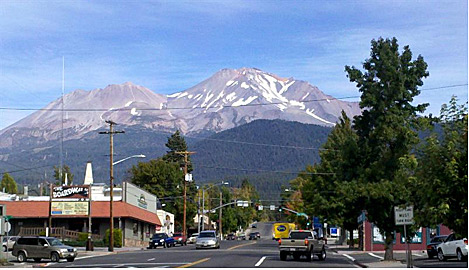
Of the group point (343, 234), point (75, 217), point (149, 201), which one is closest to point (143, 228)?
point (149, 201)

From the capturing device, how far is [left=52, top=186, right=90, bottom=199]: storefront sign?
79.1 metres

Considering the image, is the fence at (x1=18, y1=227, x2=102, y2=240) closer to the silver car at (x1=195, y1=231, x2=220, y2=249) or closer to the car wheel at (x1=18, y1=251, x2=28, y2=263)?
the silver car at (x1=195, y1=231, x2=220, y2=249)

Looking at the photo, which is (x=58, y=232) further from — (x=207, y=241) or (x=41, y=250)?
(x=41, y=250)

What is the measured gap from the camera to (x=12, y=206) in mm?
78625

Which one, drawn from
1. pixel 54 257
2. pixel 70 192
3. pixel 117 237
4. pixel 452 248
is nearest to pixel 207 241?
pixel 117 237

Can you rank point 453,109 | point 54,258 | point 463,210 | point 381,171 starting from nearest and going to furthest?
point 463,210
point 453,109
point 381,171
point 54,258

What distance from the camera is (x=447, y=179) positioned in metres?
24.1

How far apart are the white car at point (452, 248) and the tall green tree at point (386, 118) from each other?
9.54 feet

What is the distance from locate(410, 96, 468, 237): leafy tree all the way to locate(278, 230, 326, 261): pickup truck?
1656 cm

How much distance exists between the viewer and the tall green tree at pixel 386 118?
40062 mm

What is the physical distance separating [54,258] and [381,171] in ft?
67.9

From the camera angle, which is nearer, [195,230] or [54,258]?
[54,258]

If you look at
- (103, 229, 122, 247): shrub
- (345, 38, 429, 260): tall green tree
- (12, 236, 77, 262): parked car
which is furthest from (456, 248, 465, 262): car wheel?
(103, 229, 122, 247): shrub

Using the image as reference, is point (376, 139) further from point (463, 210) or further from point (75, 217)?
point (75, 217)
